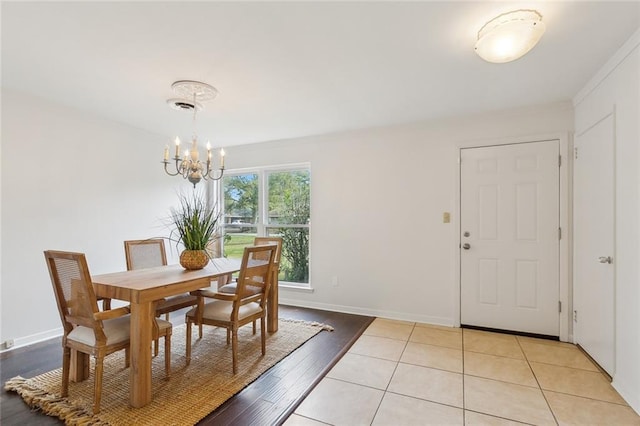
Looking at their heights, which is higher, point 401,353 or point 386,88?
point 386,88

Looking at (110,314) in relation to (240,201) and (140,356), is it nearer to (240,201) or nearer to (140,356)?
(140,356)

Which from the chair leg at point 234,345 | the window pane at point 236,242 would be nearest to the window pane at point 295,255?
the window pane at point 236,242

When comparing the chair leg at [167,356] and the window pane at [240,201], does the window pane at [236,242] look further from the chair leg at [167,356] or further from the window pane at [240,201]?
the chair leg at [167,356]

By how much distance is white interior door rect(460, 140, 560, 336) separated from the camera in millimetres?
2982

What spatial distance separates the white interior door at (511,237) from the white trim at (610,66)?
48 cm

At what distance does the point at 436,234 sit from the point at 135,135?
3.79 m

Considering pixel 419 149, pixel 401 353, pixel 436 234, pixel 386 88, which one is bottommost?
pixel 401 353

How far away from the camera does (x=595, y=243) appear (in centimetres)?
247

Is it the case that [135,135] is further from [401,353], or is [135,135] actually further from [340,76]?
[401,353]

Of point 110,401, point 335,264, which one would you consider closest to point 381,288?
point 335,264

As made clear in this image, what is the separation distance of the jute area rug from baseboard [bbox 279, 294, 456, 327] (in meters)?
1.16

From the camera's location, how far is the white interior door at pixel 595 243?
223 cm

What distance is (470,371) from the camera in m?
2.35

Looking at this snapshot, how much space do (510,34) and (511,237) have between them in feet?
6.89
